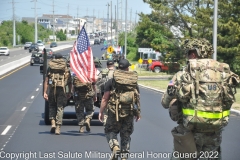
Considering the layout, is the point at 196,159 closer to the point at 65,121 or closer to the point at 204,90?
the point at 204,90

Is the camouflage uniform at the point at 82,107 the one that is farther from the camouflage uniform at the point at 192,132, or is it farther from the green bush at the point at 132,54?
the green bush at the point at 132,54

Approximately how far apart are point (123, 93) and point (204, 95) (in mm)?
3861

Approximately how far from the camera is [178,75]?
714 centimetres

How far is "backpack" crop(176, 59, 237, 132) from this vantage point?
22.8 ft

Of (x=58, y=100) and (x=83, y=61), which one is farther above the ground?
(x=83, y=61)

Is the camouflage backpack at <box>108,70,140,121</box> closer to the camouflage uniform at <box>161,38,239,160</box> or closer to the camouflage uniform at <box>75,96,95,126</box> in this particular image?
the camouflage uniform at <box>161,38,239,160</box>

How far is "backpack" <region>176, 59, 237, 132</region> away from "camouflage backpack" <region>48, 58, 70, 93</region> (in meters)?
8.08

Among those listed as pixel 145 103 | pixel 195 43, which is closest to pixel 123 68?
pixel 195 43

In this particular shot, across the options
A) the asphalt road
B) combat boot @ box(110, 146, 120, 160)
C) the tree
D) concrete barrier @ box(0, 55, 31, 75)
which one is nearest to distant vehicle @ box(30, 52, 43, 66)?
concrete barrier @ box(0, 55, 31, 75)

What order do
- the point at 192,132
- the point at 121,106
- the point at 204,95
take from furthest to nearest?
1. the point at 121,106
2. the point at 192,132
3. the point at 204,95

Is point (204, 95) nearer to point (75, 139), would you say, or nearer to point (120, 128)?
point (120, 128)

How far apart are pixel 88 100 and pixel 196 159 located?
8.24 metres

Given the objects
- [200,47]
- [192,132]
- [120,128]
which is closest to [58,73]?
[120,128]

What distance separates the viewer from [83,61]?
15.8m
